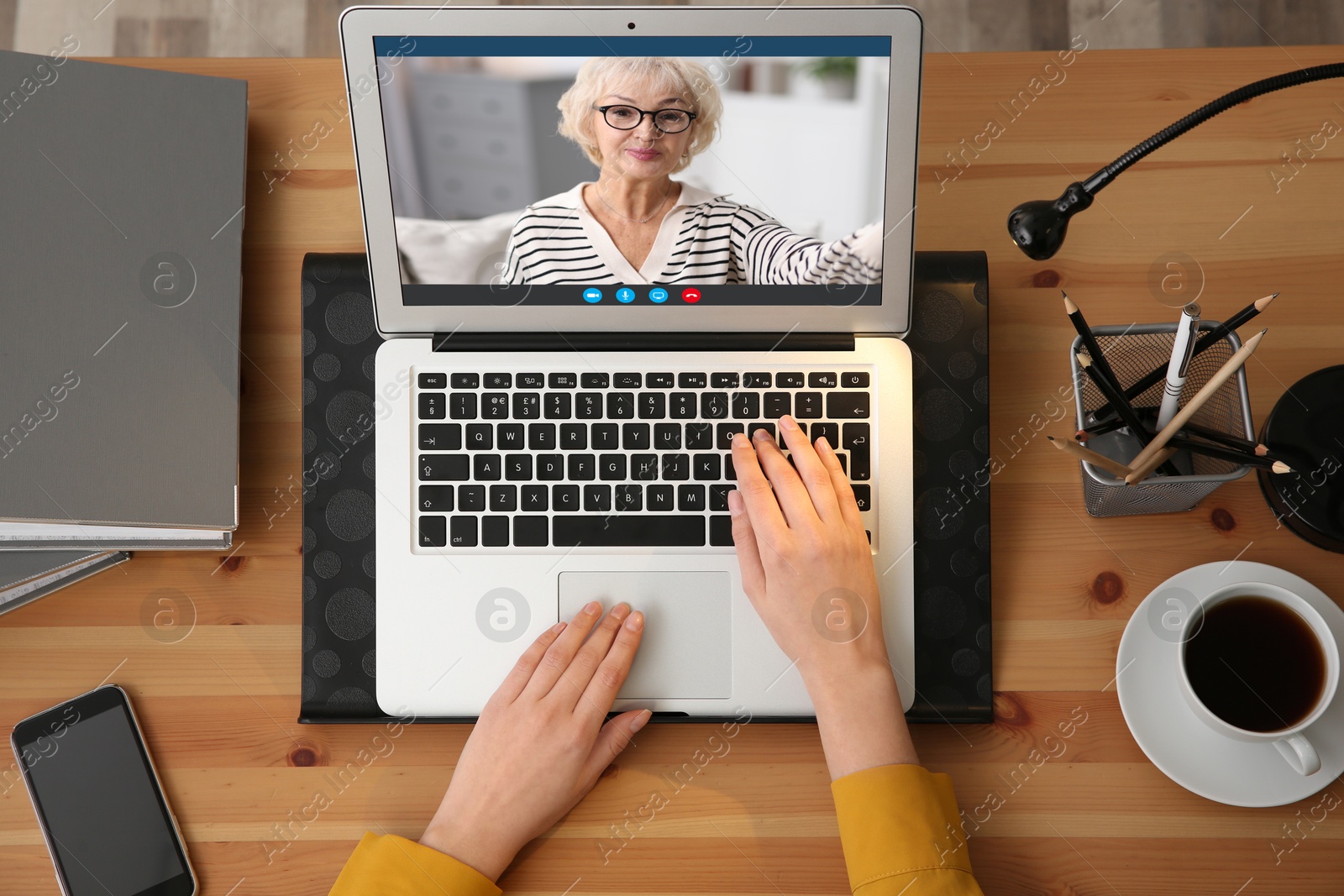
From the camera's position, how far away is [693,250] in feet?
2.26

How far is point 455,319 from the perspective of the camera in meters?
0.72

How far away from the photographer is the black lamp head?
21.6 inches

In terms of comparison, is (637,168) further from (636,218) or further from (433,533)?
(433,533)

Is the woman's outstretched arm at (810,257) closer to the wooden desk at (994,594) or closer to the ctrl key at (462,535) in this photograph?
the wooden desk at (994,594)

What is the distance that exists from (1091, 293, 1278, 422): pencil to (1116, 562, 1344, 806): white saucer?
149 mm

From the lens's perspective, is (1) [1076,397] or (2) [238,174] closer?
(1) [1076,397]

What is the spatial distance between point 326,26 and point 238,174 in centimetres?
64

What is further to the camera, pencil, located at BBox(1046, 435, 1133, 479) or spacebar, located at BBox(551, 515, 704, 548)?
spacebar, located at BBox(551, 515, 704, 548)

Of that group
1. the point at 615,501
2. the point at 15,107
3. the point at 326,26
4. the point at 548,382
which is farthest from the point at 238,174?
the point at 326,26

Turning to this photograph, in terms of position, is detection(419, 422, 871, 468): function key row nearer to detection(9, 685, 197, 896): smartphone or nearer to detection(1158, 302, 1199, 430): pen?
detection(1158, 302, 1199, 430): pen

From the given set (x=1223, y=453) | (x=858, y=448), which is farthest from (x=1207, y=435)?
(x=858, y=448)

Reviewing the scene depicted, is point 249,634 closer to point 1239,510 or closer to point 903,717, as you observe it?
point 903,717

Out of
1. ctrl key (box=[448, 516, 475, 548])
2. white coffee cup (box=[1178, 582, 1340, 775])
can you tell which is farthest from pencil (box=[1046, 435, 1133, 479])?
ctrl key (box=[448, 516, 475, 548])

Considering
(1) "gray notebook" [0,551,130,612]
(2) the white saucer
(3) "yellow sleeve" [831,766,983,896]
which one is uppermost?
(1) "gray notebook" [0,551,130,612]
